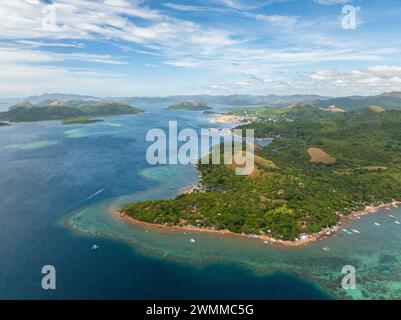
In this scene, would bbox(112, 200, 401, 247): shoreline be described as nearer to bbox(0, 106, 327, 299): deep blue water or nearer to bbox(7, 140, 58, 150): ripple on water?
bbox(0, 106, 327, 299): deep blue water

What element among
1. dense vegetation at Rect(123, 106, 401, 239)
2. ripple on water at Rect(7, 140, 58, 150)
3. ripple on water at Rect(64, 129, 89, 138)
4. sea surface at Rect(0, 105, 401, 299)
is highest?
ripple on water at Rect(64, 129, 89, 138)

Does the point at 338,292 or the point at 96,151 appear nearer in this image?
the point at 338,292

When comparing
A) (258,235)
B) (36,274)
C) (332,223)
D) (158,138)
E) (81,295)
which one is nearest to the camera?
(81,295)

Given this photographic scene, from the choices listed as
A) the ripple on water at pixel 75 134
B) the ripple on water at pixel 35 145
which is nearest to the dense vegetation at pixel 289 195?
the ripple on water at pixel 35 145

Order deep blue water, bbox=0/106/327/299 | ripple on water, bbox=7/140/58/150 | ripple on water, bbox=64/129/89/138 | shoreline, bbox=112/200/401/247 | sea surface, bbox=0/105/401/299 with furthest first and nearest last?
ripple on water, bbox=64/129/89/138
ripple on water, bbox=7/140/58/150
shoreline, bbox=112/200/401/247
sea surface, bbox=0/105/401/299
deep blue water, bbox=0/106/327/299

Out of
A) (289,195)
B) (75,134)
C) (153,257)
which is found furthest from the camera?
(75,134)

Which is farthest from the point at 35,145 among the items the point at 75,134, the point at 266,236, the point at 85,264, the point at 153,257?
the point at 266,236

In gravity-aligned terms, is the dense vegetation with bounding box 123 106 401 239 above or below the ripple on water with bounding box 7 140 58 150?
below

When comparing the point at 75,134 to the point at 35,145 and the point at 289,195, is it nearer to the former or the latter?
the point at 35,145

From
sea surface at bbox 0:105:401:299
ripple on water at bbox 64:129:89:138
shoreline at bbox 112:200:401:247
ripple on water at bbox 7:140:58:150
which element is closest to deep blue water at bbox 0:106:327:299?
sea surface at bbox 0:105:401:299

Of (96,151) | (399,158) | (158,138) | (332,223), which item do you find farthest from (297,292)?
(158,138)

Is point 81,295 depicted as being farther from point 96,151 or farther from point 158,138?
point 158,138
